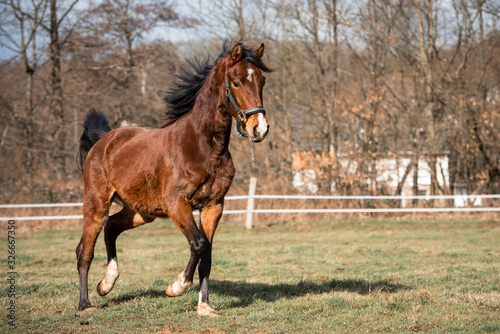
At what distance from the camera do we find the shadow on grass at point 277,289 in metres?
5.46

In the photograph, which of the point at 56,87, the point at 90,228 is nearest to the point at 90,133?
the point at 90,228

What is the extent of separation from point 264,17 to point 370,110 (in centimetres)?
726

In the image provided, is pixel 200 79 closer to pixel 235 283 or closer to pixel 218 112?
pixel 218 112

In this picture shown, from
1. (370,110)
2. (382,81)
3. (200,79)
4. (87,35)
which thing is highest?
(87,35)

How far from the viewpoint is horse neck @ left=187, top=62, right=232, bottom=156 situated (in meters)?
4.86

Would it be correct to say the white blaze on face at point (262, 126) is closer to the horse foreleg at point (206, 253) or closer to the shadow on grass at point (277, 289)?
the horse foreleg at point (206, 253)

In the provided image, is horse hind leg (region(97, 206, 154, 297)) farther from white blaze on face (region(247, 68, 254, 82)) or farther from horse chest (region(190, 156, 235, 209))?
white blaze on face (region(247, 68, 254, 82))

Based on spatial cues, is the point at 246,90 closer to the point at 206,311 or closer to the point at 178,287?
the point at 178,287

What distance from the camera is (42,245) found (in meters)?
12.3

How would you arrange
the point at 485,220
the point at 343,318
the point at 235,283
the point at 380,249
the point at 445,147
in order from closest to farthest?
the point at 343,318 < the point at 235,283 < the point at 380,249 < the point at 485,220 < the point at 445,147


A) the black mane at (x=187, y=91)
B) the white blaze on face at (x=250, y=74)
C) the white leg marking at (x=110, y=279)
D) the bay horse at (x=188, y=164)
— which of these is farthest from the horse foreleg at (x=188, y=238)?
the white blaze on face at (x=250, y=74)

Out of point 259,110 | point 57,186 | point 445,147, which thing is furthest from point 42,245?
point 445,147

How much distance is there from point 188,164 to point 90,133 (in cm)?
257

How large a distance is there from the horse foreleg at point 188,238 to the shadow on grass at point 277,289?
743 mm
